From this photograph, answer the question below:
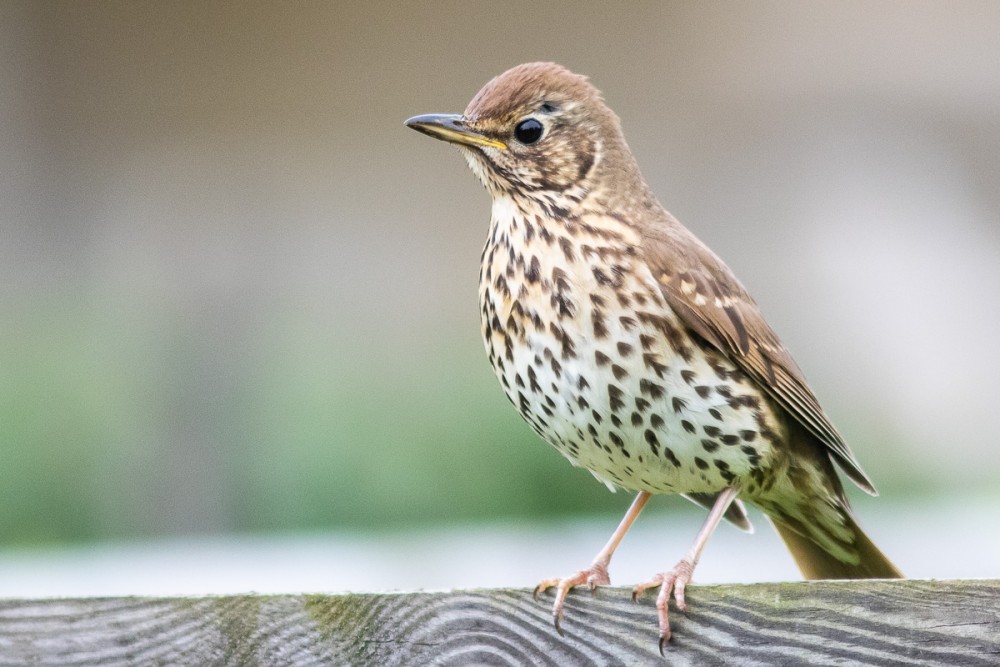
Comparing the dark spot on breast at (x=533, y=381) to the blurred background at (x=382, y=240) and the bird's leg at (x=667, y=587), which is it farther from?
the blurred background at (x=382, y=240)

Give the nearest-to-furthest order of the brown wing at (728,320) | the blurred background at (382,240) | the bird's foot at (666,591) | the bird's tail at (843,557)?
the bird's foot at (666,591), the brown wing at (728,320), the bird's tail at (843,557), the blurred background at (382,240)

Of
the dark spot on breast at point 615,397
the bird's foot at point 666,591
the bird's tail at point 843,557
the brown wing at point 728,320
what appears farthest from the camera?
the bird's tail at point 843,557

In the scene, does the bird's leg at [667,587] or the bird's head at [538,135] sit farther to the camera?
the bird's head at [538,135]

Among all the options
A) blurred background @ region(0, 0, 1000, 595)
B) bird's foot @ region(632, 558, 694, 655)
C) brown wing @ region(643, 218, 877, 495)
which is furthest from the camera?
blurred background @ region(0, 0, 1000, 595)

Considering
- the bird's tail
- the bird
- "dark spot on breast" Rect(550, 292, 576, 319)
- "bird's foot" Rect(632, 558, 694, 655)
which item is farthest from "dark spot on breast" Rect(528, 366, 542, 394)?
the bird's tail

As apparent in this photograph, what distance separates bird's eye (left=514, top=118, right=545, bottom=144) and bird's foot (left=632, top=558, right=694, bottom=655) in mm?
1002

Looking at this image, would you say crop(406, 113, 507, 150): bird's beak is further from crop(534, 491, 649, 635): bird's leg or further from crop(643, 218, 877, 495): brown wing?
crop(534, 491, 649, 635): bird's leg

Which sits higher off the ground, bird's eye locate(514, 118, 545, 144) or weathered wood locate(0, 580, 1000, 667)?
bird's eye locate(514, 118, 545, 144)

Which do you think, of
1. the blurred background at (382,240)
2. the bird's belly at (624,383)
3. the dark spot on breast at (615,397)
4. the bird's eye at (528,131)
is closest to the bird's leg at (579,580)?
the bird's belly at (624,383)

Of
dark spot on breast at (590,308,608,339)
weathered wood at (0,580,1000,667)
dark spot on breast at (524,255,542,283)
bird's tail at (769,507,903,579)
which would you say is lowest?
weathered wood at (0,580,1000,667)

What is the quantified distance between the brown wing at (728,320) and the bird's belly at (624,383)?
32 millimetres

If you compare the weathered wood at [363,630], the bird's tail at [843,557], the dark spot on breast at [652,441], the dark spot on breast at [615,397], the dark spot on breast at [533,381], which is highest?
the dark spot on breast at [533,381]

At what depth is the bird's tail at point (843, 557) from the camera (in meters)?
3.02

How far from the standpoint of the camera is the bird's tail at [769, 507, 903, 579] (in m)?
3.02
